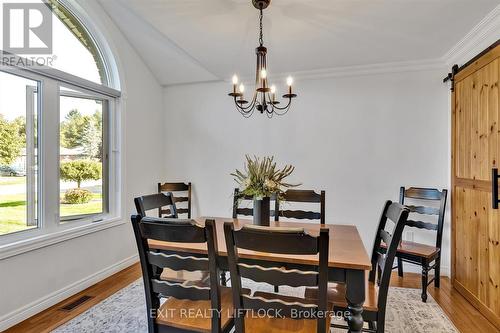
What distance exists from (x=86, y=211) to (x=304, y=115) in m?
2.80

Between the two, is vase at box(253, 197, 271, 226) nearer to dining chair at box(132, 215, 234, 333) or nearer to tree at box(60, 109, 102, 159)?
dining chair at box(132, 215, 234, 333)

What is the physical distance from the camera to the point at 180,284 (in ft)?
4.79

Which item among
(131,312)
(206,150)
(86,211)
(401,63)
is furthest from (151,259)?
(401,63)

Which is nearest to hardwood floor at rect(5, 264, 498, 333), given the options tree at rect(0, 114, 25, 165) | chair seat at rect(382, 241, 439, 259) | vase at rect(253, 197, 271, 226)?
chair seat at rect(382, 241, 439, 259)

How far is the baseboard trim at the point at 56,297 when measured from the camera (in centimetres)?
222

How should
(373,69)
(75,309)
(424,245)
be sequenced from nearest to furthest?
1. (75,309)
2. (424,245)
3. (373,69)

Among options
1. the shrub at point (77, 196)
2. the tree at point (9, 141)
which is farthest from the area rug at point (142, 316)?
the tree at point (9, 141)

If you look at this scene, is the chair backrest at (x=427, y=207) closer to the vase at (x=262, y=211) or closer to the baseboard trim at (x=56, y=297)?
the vase at (x=262, y=211)

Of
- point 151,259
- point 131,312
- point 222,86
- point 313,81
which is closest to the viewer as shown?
point 151,259

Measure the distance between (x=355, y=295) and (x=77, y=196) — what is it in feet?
Result: 9.38

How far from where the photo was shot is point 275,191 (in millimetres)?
2027

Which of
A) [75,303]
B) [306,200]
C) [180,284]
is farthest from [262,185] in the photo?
[75,303]

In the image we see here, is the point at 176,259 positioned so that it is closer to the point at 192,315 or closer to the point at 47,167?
the point at 192,315

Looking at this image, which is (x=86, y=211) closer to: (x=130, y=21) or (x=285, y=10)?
(x=130, y=21)
